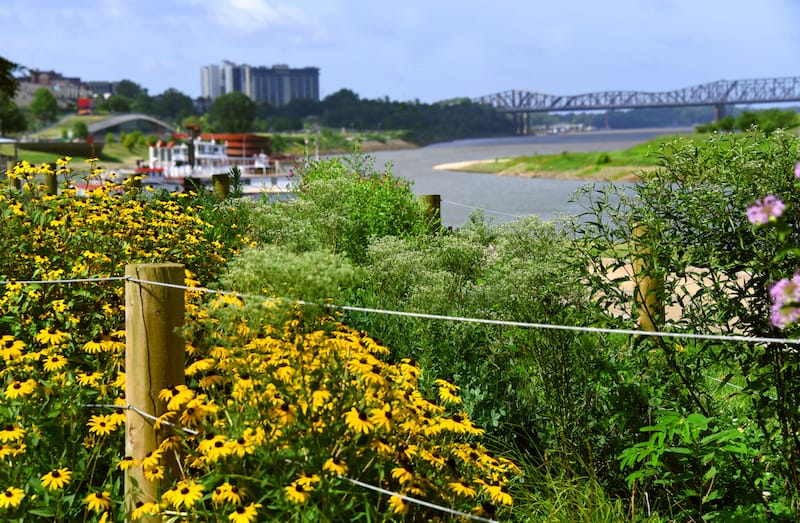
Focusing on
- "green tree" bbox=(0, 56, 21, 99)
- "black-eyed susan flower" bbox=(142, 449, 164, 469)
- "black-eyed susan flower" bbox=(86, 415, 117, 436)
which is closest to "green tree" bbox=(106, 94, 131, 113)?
"green tree" bbox=(0, 56, 21, 99)

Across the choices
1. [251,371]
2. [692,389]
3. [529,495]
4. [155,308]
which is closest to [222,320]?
[251,371]

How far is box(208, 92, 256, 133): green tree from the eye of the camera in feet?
465

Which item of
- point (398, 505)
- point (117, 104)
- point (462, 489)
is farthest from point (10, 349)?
point (117, 104)

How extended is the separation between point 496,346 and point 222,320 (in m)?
1.93

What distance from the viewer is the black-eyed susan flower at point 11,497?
3.46m

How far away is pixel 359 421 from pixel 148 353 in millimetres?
1157

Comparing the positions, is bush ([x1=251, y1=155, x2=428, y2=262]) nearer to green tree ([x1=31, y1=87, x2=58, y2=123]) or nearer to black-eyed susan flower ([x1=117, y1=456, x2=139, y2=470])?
black-eyed susan flower ([x1=117, y1=456, x2=139, y2=470])

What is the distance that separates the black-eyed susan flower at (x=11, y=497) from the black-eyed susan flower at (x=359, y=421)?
4.17 ft

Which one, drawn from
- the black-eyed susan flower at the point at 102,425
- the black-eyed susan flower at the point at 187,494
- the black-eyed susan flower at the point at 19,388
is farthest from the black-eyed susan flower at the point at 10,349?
the black-eyed susan flower at the point at 187,494

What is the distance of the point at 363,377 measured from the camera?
136 inches

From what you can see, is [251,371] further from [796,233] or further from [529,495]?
[796,233]

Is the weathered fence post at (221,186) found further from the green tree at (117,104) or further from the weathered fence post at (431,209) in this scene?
the green tree at (117,104)

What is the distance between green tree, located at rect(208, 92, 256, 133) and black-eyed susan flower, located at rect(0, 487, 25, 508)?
141m

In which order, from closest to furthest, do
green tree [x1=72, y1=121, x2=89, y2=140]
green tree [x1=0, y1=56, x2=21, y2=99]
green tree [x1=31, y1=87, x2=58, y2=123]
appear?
green tree [x1=0, y1=56, x2=21, y2=99] < green tree [x1=72, y1=121, x2=89, y2=140] < green tree [x1=31, y1=87, x2=58, y2=123]
